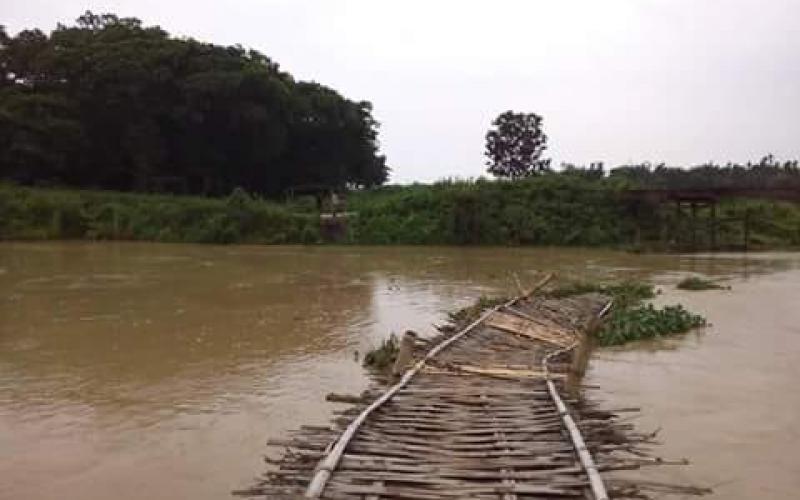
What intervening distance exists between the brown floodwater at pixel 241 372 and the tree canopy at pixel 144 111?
19895 millimetres

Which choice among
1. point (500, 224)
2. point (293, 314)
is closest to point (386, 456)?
point (293, 314)

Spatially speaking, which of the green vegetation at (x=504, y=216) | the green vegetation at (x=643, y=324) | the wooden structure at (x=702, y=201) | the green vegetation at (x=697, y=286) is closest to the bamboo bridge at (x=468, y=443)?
the green vegetation at (x=643, y=324)

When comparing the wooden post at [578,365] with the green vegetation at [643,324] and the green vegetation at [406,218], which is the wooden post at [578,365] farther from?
the green vegetation at [406,218]

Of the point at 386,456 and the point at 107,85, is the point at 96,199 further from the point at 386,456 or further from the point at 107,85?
the point at 386,456

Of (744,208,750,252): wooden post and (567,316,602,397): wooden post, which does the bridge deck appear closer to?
(567,316,602,397): wooden post

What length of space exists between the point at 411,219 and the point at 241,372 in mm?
29939

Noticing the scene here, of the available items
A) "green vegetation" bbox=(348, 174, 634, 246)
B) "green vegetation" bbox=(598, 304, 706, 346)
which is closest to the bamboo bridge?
"green vegetation" bbox=(598, 304, 706, 346)

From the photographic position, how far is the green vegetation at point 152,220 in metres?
39.1

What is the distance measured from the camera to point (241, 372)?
11.0 m

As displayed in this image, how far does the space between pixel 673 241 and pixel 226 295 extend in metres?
24.9

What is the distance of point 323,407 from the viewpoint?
30.3ft

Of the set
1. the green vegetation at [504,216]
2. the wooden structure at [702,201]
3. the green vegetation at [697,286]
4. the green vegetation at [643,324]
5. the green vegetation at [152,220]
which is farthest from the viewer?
the green vegetation at [504,216]

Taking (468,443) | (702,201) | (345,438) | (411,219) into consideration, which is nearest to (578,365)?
(468,443)

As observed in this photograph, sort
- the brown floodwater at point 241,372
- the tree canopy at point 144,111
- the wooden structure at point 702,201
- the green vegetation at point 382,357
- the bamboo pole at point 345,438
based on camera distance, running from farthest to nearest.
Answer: the tree canopy at point 144,111, the wooden structure at point 702,201, the green vegetation at point 382,357, the brown floodwater at point 241,372, the bamboo pole at point 345,438
